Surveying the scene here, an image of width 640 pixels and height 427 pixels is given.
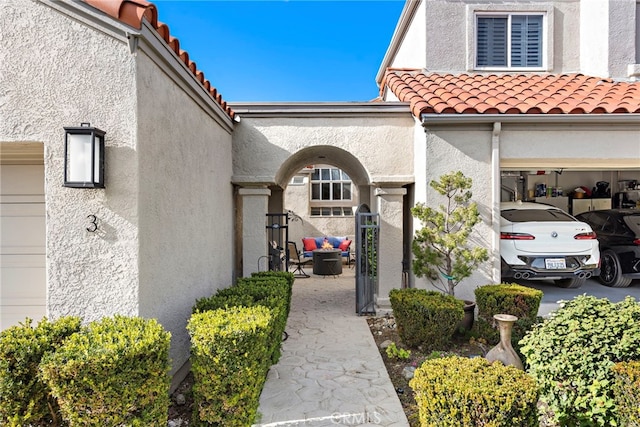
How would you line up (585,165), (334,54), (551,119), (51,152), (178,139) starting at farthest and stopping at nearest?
(334,54), (585,165), (551,119), (178,139), (51,152)

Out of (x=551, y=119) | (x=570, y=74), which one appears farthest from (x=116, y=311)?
(x=570, y=74)

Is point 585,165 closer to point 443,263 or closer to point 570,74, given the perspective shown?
point 570,74

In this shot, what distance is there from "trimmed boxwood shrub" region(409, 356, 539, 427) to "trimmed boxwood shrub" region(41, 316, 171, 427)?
254cm

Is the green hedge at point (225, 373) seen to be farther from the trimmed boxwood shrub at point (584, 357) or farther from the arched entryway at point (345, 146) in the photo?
the arched entryway at point (345, 146)

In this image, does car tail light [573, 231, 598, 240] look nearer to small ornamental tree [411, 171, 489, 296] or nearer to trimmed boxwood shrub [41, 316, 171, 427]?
small ornamental tree [411, 171, 489, 296]

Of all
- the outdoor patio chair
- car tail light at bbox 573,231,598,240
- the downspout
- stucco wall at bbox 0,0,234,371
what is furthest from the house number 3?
the outdoor patio chair

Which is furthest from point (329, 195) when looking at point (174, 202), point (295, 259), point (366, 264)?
point (174, 202)

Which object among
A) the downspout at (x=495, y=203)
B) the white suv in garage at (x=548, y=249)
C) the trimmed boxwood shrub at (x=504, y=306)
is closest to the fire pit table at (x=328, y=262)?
the white suv in garage at (x=548, y=249)

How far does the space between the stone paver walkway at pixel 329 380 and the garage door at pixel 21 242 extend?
3.30 m

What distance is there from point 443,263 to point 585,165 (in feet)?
14.0

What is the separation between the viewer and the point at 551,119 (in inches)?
271

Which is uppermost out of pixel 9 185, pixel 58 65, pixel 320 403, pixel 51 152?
pixel 58 65

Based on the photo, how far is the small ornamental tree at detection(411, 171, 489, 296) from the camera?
6.51 meters

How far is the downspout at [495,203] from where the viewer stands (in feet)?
23.0
